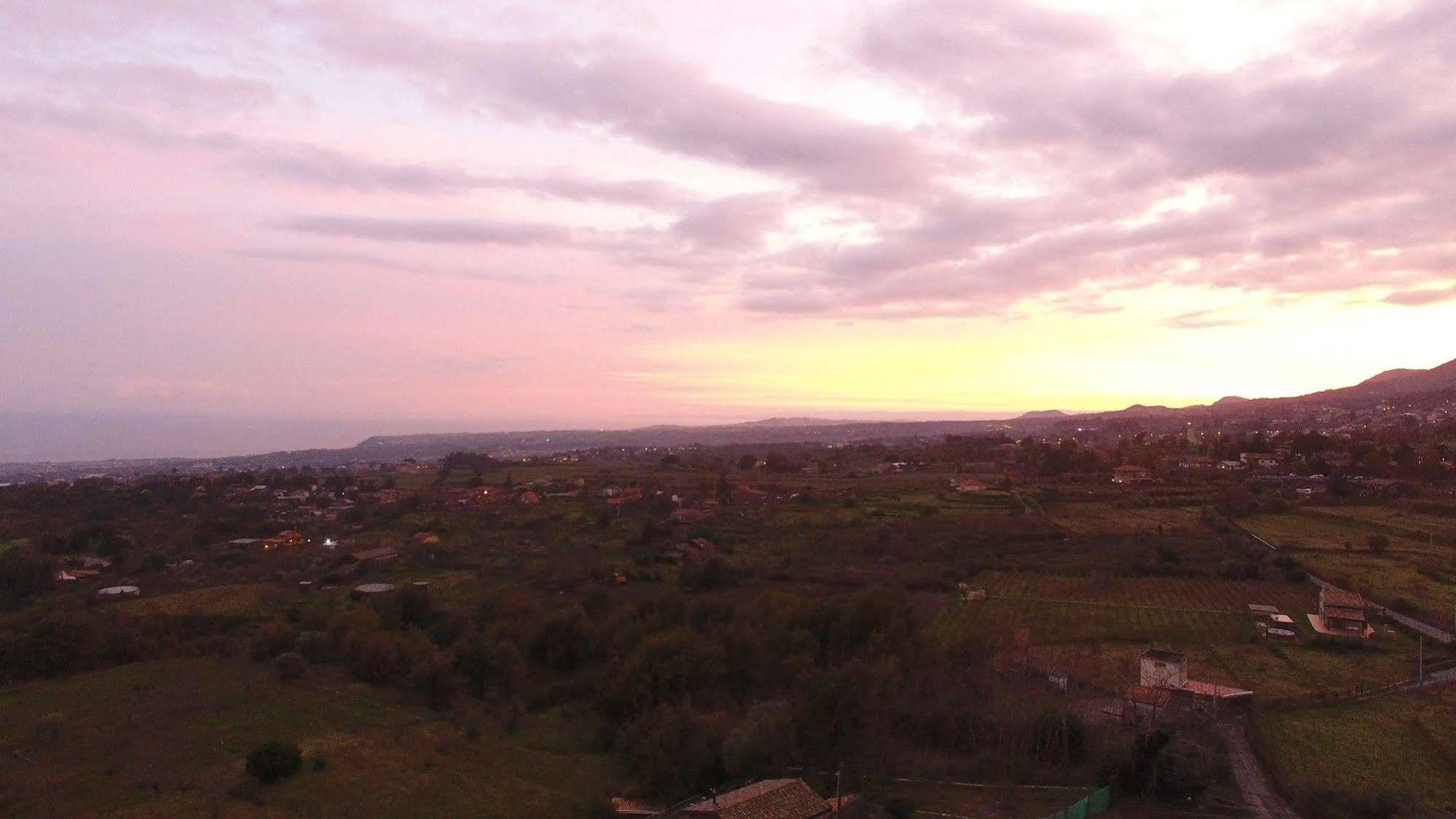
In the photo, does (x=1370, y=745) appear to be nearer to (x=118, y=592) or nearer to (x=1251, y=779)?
(x=1251, y=779)

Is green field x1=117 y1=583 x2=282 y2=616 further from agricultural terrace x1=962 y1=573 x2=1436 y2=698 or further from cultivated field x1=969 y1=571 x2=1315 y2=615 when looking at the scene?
cultivated field x1=969 y1=571 x2=1315 y2=615

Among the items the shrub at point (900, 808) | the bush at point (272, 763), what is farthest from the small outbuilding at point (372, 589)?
the shrub at point (900, 808)

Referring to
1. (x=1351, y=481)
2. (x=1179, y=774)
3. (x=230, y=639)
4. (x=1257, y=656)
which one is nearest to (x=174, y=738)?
(x=230, y=639)

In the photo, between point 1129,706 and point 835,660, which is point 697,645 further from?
point 1129,706

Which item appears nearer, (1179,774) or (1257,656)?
(1179,774)

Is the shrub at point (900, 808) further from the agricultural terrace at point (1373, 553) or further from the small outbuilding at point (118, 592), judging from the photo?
the small outbuilding at point (118, 592)

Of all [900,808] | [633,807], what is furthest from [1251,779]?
[633,807]
